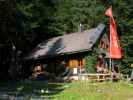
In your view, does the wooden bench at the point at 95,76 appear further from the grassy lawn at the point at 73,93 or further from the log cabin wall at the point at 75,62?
the grassy lawn at the point at 73,93

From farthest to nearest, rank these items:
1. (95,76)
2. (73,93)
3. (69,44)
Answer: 1. (69,44)
2. (95,76)
3. (73,93)

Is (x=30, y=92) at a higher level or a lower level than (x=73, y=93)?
higher

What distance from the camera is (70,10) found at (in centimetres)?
7094

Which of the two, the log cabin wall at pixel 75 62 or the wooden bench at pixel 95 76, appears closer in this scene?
the wooden bench at pixel 95 76

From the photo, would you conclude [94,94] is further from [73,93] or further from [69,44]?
[69,44]

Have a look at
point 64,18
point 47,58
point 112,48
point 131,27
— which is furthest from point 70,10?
point 112,48

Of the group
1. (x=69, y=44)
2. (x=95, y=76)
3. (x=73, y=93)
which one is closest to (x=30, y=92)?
(x=73, y=93)

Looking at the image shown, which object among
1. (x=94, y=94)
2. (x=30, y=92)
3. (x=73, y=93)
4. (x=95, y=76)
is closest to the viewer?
(x=94, y=94)

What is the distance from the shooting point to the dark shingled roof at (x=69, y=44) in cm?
4809

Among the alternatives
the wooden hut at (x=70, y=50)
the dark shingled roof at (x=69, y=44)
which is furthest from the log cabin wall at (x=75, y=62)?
the dark shingled roof at (x=69, y=44)

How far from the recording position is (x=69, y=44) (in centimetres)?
5169

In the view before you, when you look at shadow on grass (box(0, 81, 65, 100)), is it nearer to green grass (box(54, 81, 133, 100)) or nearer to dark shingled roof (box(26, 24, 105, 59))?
green grass (box(54, 81, 133, 100))

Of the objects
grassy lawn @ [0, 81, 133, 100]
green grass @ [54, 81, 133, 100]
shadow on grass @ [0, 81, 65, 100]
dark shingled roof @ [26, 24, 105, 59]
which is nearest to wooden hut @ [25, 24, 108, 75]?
dark shingled roof @ [26, 24, 105, 59]

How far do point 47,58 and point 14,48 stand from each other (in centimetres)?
550
